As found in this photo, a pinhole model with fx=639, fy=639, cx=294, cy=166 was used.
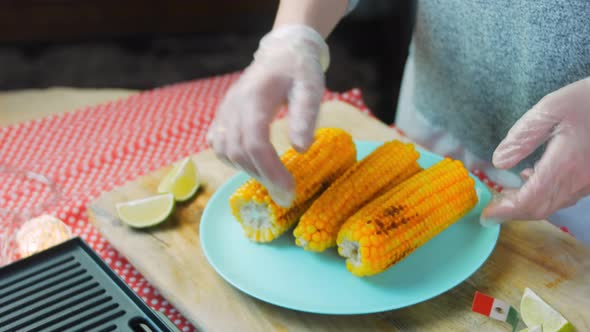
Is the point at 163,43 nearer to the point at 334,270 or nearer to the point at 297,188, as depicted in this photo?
the point at 297,188

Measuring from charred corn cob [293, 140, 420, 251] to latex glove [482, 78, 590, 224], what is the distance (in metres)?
0.20

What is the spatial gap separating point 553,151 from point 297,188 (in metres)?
0.43

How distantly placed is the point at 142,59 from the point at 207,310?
2618mm

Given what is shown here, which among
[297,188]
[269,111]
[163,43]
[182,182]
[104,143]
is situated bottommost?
[163,43]

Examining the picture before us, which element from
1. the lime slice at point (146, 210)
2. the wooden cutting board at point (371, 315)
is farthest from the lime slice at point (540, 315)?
the lime slice at point (146, 210)

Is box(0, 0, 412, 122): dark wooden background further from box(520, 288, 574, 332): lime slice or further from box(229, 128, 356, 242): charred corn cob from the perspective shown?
box(520, 288, 574, 332): lime slice

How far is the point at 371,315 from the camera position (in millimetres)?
1021

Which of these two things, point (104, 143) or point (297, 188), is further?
point (104, 143)

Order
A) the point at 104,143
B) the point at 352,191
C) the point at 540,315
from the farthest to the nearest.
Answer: the point at 104,143, the point at 352,191, the point at 540,315

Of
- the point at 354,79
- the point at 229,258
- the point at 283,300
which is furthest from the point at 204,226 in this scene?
the point at 354,79

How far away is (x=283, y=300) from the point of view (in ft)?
3.27

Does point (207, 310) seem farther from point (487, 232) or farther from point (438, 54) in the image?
point (438, 54)

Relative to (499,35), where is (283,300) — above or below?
below

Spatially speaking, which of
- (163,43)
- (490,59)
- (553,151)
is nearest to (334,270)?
(553,151)
